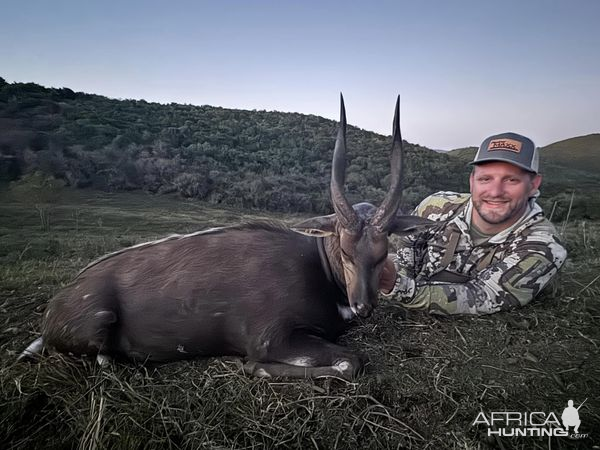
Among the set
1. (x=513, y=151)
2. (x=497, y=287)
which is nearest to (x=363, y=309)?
(x=497, y=287)

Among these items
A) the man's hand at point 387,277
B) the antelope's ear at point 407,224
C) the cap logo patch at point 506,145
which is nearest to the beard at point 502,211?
the cap logo patch at point 506,145

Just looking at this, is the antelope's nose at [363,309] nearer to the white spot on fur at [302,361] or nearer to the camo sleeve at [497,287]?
the white spot on fur at [302,361]

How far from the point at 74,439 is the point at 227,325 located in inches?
50.5

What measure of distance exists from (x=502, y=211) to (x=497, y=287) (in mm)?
837

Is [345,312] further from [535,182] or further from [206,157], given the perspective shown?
[206,157]

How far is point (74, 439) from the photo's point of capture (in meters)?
2.42

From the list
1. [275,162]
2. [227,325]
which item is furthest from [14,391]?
[275,162]

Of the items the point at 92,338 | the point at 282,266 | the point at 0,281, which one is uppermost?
the point at 282,266

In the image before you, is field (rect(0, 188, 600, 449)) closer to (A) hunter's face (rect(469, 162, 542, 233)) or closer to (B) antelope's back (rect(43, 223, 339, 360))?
(B) antelope's back (rect(43, 223, 339, 360))

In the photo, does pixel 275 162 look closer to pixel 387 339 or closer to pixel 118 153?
pixel 118 153

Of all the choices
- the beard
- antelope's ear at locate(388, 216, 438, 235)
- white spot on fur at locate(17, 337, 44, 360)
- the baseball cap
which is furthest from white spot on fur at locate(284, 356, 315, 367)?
the baseball cap

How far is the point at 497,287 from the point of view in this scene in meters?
3.81

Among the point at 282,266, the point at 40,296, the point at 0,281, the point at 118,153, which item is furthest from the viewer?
the point at 118,153

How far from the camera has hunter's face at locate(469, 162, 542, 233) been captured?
4.02 m
